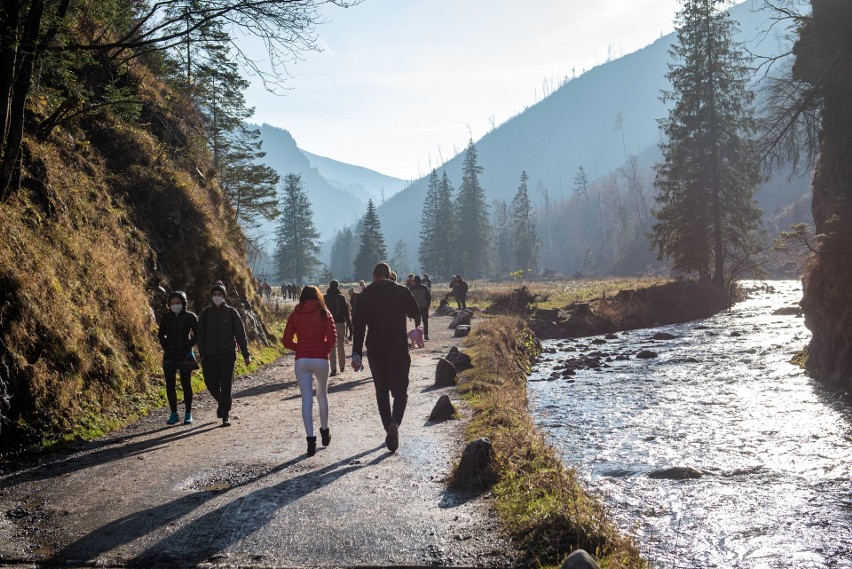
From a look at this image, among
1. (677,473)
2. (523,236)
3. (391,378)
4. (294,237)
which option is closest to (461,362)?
(391,378)

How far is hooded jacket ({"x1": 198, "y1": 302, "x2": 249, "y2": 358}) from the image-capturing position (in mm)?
9828

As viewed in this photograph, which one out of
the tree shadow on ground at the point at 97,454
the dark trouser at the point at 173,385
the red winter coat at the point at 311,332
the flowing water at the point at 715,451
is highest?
the red winter coat at the point at 311,332

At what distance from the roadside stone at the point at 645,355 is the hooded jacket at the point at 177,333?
14129mm

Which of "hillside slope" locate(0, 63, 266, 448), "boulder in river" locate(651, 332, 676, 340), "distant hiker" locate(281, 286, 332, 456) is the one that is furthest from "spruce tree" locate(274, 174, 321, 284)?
"distant hiker" locate(281, 286, 332, 456)

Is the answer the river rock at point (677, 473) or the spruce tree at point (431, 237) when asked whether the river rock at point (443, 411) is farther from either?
the spruce tree at point (431, 237)

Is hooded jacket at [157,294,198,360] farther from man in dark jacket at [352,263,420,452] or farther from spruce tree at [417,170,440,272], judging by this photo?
spruce tree at [417,170,440,272]

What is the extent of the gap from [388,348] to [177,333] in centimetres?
419

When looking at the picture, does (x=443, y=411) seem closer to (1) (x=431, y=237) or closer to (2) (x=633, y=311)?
(2) (x=633, y=311)

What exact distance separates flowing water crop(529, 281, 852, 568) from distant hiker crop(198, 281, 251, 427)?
5255 millimetres

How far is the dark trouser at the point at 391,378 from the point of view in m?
7.78

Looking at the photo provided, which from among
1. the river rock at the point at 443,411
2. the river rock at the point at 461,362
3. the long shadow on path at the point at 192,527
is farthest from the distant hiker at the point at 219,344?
the river rock at the point at 461,362

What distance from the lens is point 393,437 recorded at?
25.3ft

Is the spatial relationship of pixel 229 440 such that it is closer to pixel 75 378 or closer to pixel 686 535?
pixel 75 378

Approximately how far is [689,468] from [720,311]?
27551 mm
